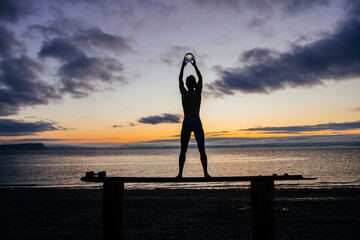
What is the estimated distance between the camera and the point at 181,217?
16.0m

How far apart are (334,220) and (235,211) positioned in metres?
5.21

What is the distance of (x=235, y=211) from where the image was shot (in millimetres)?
17375

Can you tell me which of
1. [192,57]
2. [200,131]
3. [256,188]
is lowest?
[256,188]

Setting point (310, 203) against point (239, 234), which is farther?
point (310, 203)

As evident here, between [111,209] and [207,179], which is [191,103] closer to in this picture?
[207,179]

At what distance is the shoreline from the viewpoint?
12633mm

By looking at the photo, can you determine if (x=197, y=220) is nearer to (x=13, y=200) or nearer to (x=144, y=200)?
(x=144, y=200)

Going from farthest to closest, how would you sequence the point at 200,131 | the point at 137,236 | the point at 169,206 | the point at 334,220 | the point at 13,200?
the point at 13,200 < the point at 169,206 < the point at 334,220 < the point at 137,236 < the point at 200,131

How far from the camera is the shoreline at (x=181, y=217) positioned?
41.4ft

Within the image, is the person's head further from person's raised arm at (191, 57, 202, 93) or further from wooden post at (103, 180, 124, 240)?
wooden post at (103, 180, 124, 240)

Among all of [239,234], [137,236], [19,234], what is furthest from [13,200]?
[239,234]

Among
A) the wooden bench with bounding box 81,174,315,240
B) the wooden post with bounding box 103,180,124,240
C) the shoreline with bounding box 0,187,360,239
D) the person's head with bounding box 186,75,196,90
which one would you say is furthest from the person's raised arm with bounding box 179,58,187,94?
the shoreline with bounding box 0,187,360,239

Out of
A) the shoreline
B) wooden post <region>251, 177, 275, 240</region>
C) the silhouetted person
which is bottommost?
the shoreline

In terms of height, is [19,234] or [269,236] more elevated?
[269,236]
